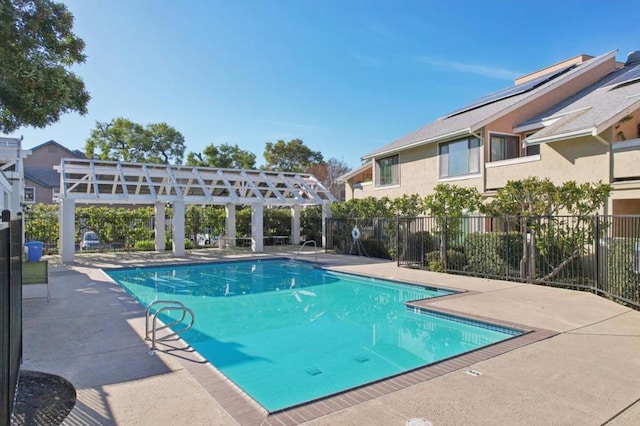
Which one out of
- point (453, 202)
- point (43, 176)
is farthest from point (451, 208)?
point (43, 176)

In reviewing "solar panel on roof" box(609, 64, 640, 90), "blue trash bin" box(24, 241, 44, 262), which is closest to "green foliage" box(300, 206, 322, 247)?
"blue trash bin" box(24, 241, 44, 262)

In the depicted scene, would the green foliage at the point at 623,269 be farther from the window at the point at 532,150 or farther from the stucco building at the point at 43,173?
A: the stucco building at the point at 43,173

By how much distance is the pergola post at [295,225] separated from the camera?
25.9 m

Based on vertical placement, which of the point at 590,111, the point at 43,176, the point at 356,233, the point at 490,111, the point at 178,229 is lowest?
the point at 356,233

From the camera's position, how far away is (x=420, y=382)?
492cm

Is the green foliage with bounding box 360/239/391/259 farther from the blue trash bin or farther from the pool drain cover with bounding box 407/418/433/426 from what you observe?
the pool drain cover with bounding box 407/418/433/426

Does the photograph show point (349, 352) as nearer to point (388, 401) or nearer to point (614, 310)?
point (388, 401)

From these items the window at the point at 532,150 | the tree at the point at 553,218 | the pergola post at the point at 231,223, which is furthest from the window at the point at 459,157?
the pergola post at the point at 231,223

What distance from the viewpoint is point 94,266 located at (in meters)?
16.4

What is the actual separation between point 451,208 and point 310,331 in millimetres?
8255

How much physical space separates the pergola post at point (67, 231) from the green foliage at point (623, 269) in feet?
61.6

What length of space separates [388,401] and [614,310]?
677 cm

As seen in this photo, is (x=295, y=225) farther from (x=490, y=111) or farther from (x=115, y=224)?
(x=490, y=111)

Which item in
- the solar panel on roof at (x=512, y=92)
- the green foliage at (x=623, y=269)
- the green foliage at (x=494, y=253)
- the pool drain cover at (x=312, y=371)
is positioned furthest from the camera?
the solar panel on roof at (x=512, y=92)
